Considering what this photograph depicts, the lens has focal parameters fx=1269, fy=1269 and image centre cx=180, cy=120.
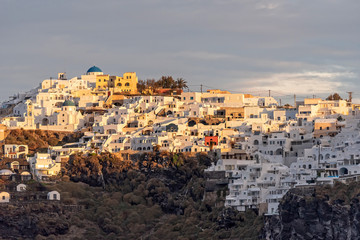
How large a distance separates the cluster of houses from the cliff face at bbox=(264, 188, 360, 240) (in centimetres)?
286

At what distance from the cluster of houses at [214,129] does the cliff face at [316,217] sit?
2.86 m

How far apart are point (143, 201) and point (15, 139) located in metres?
21.8

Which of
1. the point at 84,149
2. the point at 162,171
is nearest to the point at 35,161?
the point at 84,149

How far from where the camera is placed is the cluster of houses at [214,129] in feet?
391

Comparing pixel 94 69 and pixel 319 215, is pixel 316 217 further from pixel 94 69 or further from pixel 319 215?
pixel 94 69

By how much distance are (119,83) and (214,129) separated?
26.9m

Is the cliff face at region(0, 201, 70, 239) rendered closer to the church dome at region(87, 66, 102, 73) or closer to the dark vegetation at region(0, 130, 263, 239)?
the dark vegetation at region(0, 130, 263, 239)

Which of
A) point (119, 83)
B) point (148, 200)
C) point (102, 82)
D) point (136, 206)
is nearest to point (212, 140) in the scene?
point (148, 200)

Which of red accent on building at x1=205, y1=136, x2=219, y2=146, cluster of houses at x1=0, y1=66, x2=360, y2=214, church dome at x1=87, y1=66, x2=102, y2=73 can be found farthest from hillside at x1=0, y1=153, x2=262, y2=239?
church dome at x1=87, y1=66, x2=102, y2=73

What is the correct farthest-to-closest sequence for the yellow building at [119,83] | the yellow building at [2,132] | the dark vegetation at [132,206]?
the yellow building at [119,83], the yellow building at [2,132], the dark vegetation at [132,206]

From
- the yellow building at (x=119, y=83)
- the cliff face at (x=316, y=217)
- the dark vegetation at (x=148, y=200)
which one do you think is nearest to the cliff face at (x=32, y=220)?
the dark vegetation at (x=148, y=200)

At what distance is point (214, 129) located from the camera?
139000 millimetres

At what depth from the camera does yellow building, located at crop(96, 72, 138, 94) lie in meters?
162

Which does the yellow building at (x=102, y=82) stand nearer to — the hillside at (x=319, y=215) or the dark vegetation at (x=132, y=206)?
the dark vegetation at (x=132, y=206)
